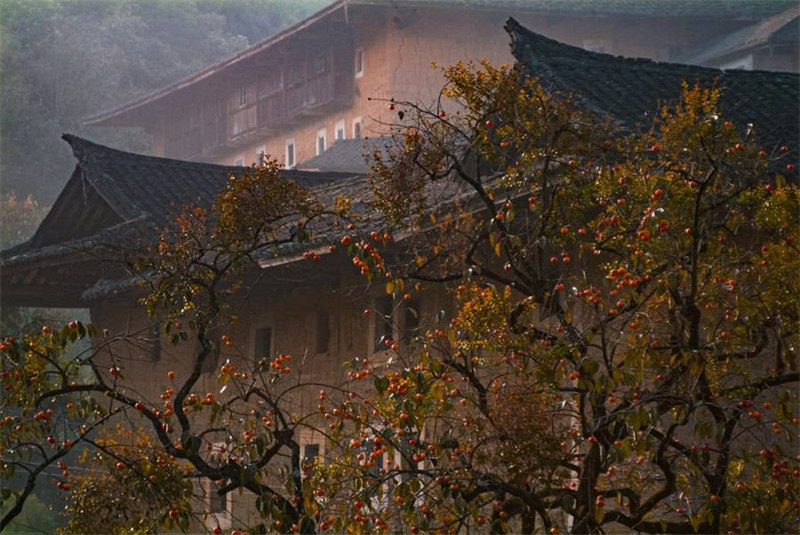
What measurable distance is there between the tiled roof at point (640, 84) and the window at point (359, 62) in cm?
2396

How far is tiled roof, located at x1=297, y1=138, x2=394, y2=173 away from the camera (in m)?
31.9

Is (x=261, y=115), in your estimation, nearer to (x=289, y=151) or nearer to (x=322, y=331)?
(x=289, y=151)

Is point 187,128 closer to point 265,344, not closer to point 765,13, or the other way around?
point 765,13

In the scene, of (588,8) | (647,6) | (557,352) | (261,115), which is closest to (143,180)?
(557,352)

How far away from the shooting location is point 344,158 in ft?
109

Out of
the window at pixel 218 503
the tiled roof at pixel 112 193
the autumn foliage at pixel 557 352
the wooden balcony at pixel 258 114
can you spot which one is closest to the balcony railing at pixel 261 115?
the wooden balcony at pixel 258 114

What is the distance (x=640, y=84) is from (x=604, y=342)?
6.78m

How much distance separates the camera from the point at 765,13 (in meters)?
39.0

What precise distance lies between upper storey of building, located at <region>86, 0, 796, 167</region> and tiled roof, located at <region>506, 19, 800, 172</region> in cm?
2012

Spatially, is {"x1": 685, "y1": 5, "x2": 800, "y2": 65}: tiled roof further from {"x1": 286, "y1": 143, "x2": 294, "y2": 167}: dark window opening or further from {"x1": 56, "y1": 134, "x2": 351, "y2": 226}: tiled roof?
{"x1": 56, "y1": 134, "x2": 351, "y2": 226}: tiled roof

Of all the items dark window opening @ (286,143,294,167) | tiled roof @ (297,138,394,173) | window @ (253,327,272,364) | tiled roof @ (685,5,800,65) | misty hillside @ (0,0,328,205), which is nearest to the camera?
window @ (253,327,272,364)

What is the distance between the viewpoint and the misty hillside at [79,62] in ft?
165

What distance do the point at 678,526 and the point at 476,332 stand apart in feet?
4.45

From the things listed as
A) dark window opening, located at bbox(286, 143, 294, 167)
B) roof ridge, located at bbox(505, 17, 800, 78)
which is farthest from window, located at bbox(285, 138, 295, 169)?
roof ridge, located at bbox(505, 17, 800, 78)
